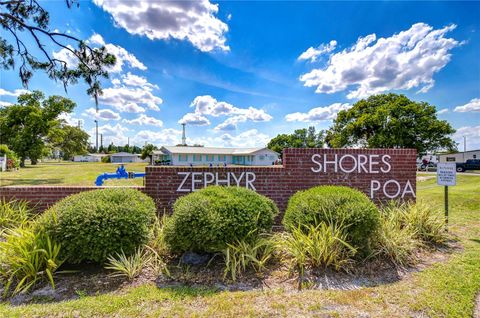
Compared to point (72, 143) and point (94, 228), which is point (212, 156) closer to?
point (72, 143)

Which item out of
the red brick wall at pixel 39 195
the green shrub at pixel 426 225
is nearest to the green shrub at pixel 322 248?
the green shrub at pixel 426 225

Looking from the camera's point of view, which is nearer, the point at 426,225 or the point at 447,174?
the point at 426,225

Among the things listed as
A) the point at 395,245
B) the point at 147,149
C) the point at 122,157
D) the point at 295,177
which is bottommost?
the point at 395,245

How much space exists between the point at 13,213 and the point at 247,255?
16.6ft

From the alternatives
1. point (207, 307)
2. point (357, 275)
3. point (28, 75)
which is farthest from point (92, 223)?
point (28, 75)

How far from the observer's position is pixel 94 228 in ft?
12.1

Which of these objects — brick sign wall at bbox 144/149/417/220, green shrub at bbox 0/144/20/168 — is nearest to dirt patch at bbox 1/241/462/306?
brick sign wall at bbox 144/149/417/220

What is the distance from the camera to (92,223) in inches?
146

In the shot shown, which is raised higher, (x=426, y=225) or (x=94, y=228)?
(x=94, y=228)

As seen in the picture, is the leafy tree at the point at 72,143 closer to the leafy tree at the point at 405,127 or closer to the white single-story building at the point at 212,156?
the white single-story building at the point at 212,156

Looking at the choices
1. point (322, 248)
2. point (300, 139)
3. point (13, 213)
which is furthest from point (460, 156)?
point (13, 213)

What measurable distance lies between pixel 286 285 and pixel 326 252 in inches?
31.0

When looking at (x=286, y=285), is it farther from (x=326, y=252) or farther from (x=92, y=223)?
(x=92, y=223)

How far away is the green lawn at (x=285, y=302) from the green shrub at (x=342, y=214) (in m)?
0.77
